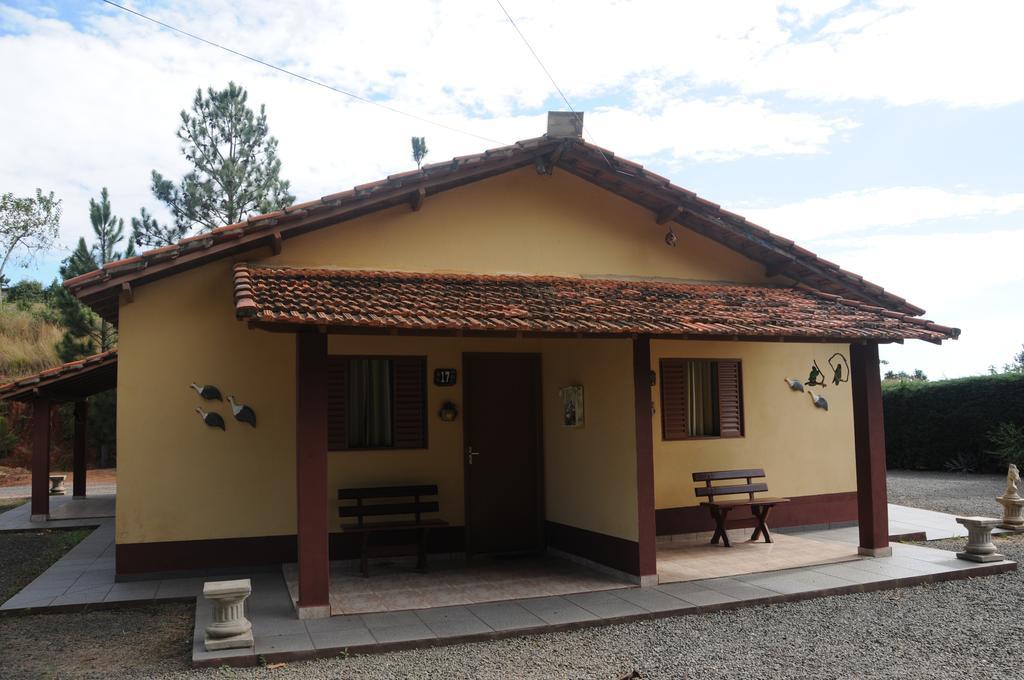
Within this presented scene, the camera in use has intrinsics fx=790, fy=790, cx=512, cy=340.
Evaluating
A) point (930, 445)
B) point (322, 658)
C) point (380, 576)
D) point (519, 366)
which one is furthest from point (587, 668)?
point (930, 445)

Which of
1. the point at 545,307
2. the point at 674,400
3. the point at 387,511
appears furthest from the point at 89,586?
the point at 674,400

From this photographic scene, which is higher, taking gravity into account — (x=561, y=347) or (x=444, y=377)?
(x=561, y=347)

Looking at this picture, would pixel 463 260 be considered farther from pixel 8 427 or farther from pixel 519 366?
pixel 8 427

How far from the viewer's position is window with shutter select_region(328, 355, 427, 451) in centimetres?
863

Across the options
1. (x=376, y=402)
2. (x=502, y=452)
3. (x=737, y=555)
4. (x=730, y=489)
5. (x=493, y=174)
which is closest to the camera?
(x=737, y=555)

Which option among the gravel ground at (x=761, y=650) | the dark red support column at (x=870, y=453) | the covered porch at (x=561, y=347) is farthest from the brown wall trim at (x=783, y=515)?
the gravel ground at (x=761, y=650)

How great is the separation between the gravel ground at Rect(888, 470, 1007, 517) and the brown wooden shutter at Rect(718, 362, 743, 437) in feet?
14.8

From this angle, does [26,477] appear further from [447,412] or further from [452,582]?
[452,582]

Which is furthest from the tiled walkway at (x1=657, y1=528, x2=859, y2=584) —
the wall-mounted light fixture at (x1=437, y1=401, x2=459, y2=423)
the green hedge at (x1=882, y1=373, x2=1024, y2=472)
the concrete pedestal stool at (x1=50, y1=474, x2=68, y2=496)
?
the concrete pedestal stool at (x1=50, y1=474, x2=68, y2=496)

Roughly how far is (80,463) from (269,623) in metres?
→ 10.1

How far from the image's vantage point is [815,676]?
513 centimetres

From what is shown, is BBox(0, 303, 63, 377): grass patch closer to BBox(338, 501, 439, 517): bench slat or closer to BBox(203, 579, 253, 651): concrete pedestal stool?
BBox(338, 501, 439, 517): bench slat

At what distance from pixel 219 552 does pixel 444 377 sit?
2976mm

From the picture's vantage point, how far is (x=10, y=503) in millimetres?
15352
